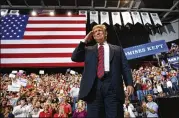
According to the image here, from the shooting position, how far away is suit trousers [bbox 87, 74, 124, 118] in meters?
1.97

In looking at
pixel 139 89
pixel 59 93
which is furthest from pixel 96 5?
pixel 59 93

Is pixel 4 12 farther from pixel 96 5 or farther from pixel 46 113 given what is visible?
pixel 46 113

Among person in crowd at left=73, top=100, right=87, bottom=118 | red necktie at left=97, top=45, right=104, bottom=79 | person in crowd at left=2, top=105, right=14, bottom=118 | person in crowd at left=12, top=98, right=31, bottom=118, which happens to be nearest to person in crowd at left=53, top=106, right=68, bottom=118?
person in crowd at left=73, top=100, right=87, bottom=118

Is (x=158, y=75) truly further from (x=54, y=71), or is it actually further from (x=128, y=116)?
(x=54, y=71)

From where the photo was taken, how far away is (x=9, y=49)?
827 centimetres

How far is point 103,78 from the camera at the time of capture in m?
2.07

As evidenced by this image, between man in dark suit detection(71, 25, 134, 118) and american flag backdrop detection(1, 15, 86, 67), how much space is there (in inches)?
229

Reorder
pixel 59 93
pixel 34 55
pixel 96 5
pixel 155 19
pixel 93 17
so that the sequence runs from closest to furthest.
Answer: pixel 59 93 < pixel 34 55 < pixel 93 17 < pixel 155 19 < pixel 96 5

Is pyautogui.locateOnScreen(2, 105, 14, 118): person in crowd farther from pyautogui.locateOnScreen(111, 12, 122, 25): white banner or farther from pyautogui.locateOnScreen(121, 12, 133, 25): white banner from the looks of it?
pyautogui.locateOnScreen(121, 12, 133, 25): white banner

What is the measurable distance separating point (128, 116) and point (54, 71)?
17.9ft

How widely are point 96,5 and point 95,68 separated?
33.4ft

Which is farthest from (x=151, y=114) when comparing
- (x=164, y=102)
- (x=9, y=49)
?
(x=9, y=49)

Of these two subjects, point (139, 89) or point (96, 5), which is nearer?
point (139, 89)

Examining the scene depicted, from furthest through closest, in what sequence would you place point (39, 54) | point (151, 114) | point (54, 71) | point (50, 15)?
point (54, 71)
point (50, 15)
point (39, 54)
point (151, 114)
